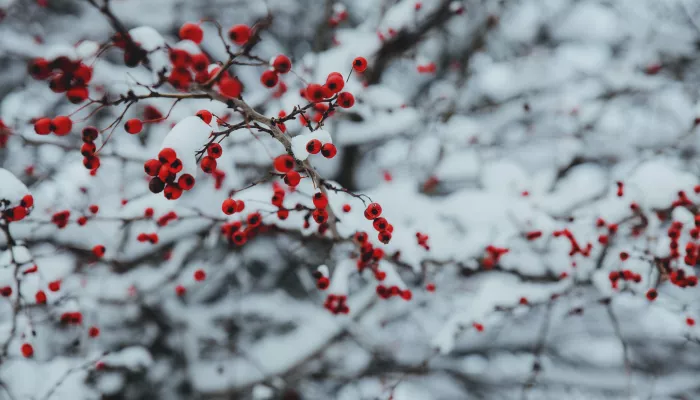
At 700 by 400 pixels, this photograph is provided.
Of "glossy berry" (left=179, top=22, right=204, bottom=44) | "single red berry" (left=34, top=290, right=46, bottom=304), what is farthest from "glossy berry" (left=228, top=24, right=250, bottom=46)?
"single red berry" (left=34, top=290, right=46, bottom=304)

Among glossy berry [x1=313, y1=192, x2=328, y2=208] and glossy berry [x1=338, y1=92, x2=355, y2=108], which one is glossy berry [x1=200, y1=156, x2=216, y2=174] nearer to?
glossy berry [x1=313, y1=192, x2=328, y2=208]

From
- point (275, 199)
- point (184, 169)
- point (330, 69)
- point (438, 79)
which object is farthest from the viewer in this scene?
point (438, 79)

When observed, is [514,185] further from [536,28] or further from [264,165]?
[536,28]

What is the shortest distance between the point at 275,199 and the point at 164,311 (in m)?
3.38

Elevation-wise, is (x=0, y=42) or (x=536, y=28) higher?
(x=536, y=28)

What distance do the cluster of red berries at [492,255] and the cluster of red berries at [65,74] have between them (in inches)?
108

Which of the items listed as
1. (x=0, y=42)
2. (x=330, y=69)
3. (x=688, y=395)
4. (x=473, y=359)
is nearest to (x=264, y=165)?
(x=330, y=69)

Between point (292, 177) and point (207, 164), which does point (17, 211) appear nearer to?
point (207, 164)

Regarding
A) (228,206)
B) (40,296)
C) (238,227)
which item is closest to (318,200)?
(228,206)

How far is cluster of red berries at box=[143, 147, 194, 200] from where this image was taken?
4.44ft

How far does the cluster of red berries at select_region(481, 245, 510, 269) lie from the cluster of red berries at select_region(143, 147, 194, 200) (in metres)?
2.36

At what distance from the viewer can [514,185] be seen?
4449mm

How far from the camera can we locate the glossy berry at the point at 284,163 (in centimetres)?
150

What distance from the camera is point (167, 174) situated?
1366 millimetres
